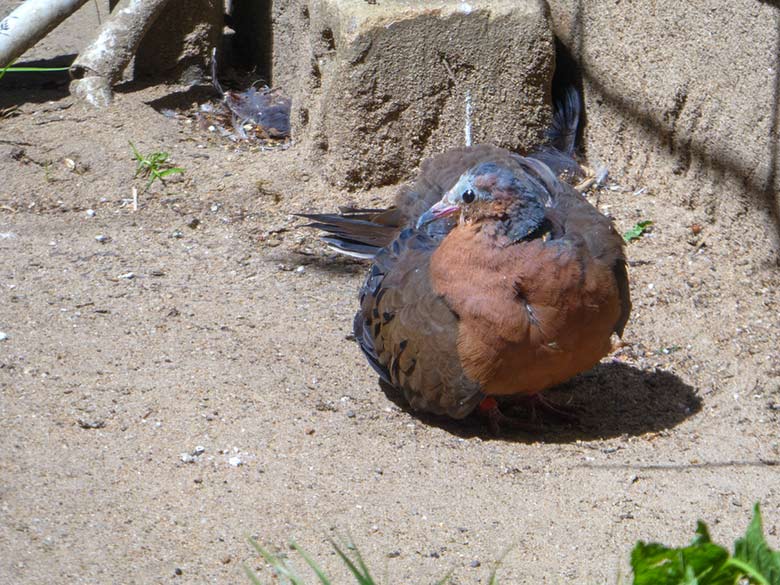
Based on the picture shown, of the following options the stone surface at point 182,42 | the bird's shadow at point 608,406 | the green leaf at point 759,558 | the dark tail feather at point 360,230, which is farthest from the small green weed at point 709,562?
the stone surface at point 182,42

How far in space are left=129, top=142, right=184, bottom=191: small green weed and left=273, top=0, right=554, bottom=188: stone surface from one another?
0.79 meters

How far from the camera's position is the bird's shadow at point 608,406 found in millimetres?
4074

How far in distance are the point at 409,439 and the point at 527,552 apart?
0.84 m

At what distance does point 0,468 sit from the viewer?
11.0 ft

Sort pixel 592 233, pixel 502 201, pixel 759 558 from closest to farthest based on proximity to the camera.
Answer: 1. pixel 759 558
2. pixel 502 201
3. pixel 592 233

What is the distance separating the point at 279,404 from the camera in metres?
3.98

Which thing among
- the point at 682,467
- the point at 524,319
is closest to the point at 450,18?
the point at 524,319

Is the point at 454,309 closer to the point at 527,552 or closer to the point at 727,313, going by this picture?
the point at 527,552

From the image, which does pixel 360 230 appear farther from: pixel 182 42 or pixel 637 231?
pixel 182 42

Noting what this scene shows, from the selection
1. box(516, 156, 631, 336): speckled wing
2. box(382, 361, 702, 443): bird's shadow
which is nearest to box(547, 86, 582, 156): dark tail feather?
box(382, 361, 702, 443): bird's shadow

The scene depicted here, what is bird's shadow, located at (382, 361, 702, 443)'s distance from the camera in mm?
4074

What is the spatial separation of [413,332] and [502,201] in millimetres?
612

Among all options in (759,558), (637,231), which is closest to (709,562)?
(759,558)

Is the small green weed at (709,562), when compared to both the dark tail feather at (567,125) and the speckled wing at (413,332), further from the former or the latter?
the dark tail feather at (567,125)
